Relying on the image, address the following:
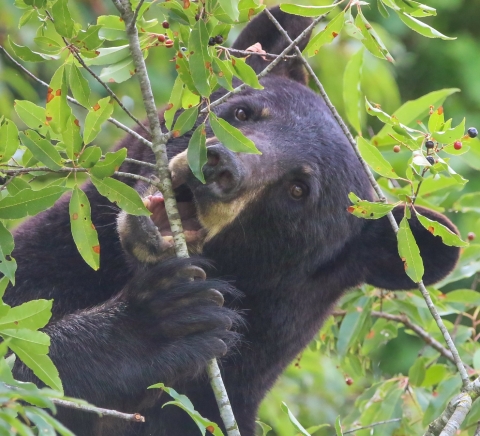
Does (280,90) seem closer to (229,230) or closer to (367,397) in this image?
(229,230)

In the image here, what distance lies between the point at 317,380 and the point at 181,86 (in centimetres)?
387

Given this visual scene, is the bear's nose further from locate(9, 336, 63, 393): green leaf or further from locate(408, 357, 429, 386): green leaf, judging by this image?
locate(408, 357, 429, 386): green leaf

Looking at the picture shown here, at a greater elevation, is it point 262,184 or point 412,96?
point 262,184

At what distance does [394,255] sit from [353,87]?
0.76 metres

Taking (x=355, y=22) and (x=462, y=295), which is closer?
(x=355, y=22)

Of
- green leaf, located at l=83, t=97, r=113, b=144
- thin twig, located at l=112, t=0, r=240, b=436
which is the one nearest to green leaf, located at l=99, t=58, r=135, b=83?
thin twig, located at l=112, t=0, r=240, b=436

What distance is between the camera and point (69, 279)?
10.1ft

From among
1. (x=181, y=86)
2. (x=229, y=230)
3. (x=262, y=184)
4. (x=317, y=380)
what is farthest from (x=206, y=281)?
(x=317, y=380)

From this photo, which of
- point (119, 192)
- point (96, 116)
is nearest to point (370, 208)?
point (119, 192)

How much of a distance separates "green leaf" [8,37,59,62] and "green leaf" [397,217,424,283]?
1086 mm

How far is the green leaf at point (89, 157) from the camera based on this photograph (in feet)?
6.98

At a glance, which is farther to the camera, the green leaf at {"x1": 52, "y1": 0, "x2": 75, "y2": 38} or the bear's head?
the bear's head

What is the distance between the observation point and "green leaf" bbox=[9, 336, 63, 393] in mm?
1758

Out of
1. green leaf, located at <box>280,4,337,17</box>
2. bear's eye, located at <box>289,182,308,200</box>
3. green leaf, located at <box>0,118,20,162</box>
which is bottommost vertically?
bear's eye, located at <box>289,182,308,200</box>
